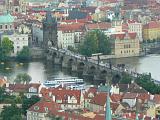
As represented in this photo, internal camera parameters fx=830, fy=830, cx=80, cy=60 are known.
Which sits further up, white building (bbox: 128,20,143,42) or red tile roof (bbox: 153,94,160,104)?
red tile roof (bbox: 153,94,160,104)

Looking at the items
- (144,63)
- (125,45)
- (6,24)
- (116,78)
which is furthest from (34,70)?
(6,24)

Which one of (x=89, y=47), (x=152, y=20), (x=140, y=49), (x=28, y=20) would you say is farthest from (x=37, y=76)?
(x=152, y=20)

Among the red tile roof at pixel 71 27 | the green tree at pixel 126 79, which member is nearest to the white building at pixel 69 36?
the red tile roof at pixel 71 27

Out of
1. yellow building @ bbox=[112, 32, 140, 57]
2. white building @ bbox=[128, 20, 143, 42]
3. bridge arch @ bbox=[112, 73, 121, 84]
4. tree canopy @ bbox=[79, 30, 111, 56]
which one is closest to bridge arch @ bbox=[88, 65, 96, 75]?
Answer: bridge arch @ bbox=[112, 73, 121, 84]

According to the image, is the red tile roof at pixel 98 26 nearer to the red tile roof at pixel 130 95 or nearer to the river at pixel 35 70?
the river at pixel 35 70

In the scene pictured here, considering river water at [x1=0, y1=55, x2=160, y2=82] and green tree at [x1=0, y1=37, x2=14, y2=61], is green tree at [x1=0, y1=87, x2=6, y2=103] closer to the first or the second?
river water at [x1=0, y1=55, x2=160, y2=82]
